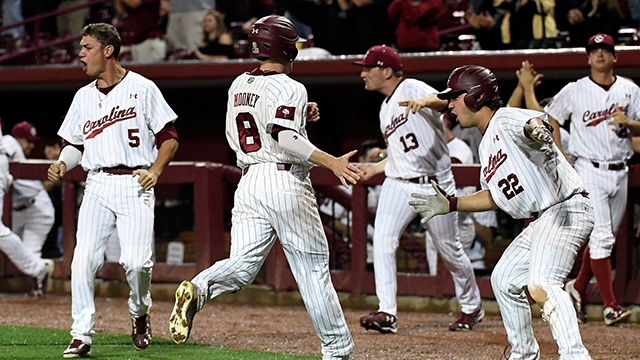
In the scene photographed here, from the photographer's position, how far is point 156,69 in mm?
12320

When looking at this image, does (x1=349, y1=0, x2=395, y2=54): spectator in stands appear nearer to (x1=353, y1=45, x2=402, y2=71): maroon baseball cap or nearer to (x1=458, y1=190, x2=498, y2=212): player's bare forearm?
(x1=353, y1=45, x2=402, y2=71): maroon baseball cap

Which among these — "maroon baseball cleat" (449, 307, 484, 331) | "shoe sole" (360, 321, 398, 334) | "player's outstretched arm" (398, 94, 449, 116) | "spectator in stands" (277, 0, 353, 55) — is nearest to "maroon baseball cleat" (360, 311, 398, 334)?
"shoe sole" (360, 321, 398, 334)

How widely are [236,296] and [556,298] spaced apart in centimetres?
533

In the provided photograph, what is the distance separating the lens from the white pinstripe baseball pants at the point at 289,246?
17.6 ft

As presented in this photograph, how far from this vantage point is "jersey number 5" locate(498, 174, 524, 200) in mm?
5242

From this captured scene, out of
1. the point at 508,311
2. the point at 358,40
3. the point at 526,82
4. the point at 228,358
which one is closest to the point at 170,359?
the point at 228,358

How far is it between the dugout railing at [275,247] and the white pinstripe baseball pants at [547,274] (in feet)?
11.6

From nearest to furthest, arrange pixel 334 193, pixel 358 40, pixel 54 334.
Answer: pixel 54 334 < pixel 334 193 < pixel 358 40

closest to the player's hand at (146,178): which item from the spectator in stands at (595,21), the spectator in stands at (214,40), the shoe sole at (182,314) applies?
the shoe sole at (182,314)

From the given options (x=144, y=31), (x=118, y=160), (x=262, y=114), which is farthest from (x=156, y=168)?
(x=144, y=31)

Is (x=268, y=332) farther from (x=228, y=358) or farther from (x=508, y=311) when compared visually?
(x=508, y=311)

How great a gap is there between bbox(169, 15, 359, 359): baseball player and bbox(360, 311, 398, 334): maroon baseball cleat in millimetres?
2226

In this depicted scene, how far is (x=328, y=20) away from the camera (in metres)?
11.7

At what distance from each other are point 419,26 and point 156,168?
4.89 meters
